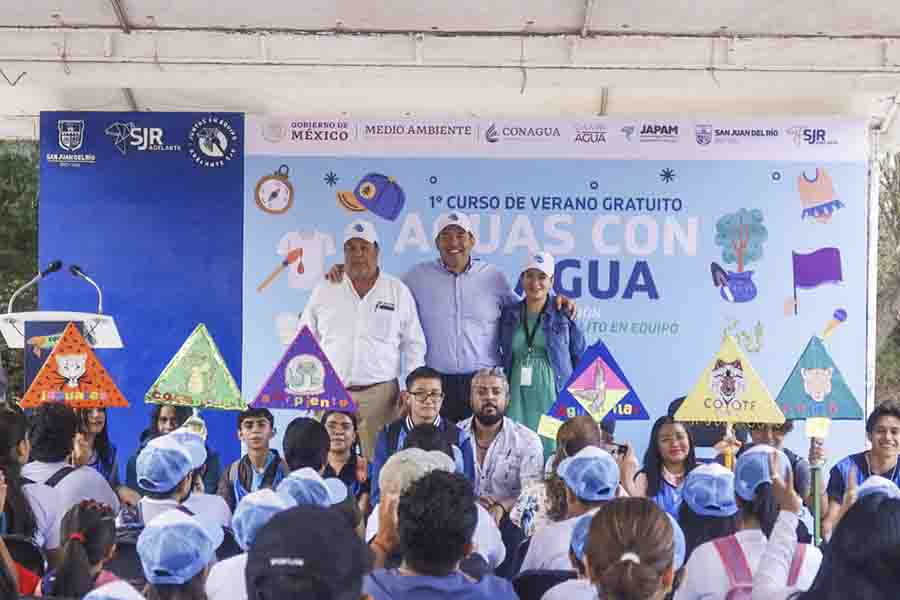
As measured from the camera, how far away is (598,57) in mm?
6430

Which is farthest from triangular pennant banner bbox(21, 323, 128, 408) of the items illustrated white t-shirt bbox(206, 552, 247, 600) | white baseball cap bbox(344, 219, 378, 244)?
illustrated white t-shirt bbox(206, 552, 247, 600)

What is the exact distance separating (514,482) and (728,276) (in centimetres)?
239

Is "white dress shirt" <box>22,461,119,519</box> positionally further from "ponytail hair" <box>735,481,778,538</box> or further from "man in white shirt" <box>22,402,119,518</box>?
"ponytail hair" <box>735,481,778,538</box>

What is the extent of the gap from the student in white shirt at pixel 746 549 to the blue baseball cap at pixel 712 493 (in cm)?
13

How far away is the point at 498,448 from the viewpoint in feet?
18.4

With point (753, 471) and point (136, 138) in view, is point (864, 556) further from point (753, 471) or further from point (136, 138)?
point (136, 138)

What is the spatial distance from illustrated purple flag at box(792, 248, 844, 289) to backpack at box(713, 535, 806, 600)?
14.1 ft

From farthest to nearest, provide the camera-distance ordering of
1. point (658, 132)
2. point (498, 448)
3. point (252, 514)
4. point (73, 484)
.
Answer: point (658, 132), point (498, 448), point (73, 484), point (252, 514)

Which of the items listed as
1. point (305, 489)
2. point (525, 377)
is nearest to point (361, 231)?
point (525, 377)

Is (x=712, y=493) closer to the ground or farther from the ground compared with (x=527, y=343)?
closer to the ground

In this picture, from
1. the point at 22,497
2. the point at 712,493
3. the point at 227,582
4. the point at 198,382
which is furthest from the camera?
the point at 198,382

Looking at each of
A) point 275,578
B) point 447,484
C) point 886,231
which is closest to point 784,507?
point 447,484

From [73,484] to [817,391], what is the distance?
126 inches

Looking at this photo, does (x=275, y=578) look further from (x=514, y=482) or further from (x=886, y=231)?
(x=886, y=231)
